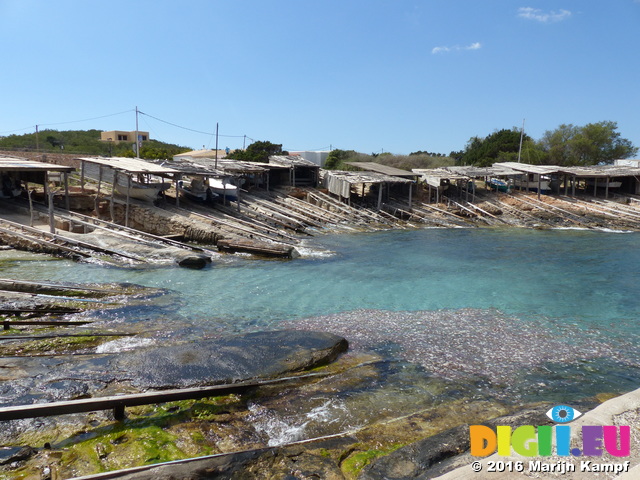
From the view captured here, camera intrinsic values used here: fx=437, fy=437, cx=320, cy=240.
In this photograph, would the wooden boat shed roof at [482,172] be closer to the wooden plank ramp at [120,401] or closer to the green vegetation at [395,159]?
the green vegetation at [395,159]

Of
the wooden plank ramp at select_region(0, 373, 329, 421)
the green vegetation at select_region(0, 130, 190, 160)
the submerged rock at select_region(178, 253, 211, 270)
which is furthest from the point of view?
the green vegetation at select_region(0, 130, 190, 160)

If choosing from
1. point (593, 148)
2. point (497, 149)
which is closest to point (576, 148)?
point (593, 148)

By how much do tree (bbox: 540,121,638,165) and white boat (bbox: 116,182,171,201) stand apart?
46.1 m

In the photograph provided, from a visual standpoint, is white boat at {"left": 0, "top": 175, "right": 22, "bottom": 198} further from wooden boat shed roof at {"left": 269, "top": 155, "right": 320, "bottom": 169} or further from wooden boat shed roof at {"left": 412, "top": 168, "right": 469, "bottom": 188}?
wooden boat shed roof at {"left": 412, "top": 168, "right": 469, "bottom": 188}

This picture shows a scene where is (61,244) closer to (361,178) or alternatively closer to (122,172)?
(122,172)

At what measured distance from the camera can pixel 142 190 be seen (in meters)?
22.6

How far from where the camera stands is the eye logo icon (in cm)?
537

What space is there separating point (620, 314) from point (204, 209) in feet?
66.0

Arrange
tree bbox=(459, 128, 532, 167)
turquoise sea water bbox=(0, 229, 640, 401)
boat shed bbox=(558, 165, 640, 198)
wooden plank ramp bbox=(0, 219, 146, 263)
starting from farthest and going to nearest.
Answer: tree bbox=(459, 128, 532, 167) → boat shed bbox=(558, 165, 640, 198) → wooden plank ramp bbox=(0, 219, 146, 263) → turquoise sea water bbox=(0, 229, 640, 401)

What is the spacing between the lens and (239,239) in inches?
763

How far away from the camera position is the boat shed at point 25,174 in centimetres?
1925

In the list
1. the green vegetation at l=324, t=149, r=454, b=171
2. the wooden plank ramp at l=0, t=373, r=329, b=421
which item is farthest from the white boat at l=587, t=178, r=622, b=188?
the wooden plank ramp at l=0, t=373, r=329, b=421

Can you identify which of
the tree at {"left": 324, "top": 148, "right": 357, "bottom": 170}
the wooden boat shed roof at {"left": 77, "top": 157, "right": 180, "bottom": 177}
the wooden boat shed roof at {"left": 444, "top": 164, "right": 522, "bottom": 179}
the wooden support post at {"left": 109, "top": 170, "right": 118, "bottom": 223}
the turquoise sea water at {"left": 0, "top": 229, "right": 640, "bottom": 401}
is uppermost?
the tree at {"left": 324, "top": 148, "right": 357, "bottom": 170}

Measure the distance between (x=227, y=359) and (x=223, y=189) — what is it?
20.5 metres
